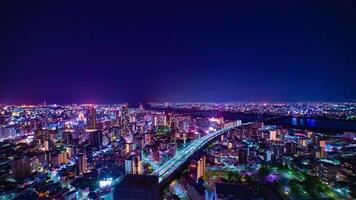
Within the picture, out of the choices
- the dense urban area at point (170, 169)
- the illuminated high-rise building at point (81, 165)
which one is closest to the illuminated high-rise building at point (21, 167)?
the dense urban area at point (170, 169)

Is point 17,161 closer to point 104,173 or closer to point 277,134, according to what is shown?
point 104,173

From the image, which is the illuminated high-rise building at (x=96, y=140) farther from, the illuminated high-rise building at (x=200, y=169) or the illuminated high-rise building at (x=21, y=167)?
the illuminated high-rise building at (x=200, y=169)

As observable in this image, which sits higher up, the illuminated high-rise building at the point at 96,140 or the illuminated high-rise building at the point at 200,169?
the illuminated high-rise building at the point at 96,140

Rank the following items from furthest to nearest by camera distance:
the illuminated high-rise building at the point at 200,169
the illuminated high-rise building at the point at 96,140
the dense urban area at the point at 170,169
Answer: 1. the illuminated high-rise building at the point at 96,140
2. the illuminated high-rise building at the point at 200,169
3. the dense urban area at the point at 170,169

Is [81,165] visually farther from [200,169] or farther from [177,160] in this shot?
[200,169]

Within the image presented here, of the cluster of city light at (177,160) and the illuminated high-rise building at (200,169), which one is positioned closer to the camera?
the illuminated high-rise building at (200,169)

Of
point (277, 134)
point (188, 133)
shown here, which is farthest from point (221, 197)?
point (188, 133)

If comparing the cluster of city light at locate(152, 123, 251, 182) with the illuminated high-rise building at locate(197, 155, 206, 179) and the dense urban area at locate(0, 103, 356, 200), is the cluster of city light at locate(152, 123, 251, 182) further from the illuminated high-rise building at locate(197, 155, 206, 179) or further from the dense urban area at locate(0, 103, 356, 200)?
the illuminated high-rise building at locate(197, 155, 206, 179)

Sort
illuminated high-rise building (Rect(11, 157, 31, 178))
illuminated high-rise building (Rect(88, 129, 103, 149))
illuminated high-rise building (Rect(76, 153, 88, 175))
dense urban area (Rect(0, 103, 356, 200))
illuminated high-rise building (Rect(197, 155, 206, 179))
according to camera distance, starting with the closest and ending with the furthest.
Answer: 1. dense urban area (Rect(0, 103, 356, 200))
2. illuminated high-rise building (Rect(197, 155, 206, 179))
3. illuminated high-rise building (Rect(11, 157, 31, 178))
4. illuminated high-rise building (Rect(76, 153, 88, 175))
5. illuminated high-rise building (Rect(88, 129, 103, 149))

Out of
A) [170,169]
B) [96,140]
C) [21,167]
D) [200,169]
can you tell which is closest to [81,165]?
[21,167]

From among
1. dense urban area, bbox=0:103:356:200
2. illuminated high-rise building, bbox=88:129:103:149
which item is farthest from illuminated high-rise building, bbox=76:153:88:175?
illuminated high-rise building, bbox=88:129:103:149

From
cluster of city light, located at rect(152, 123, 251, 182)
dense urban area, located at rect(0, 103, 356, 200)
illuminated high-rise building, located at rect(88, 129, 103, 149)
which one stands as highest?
illuminated high-rise building, located at rect(88, 129, 103, 149)
